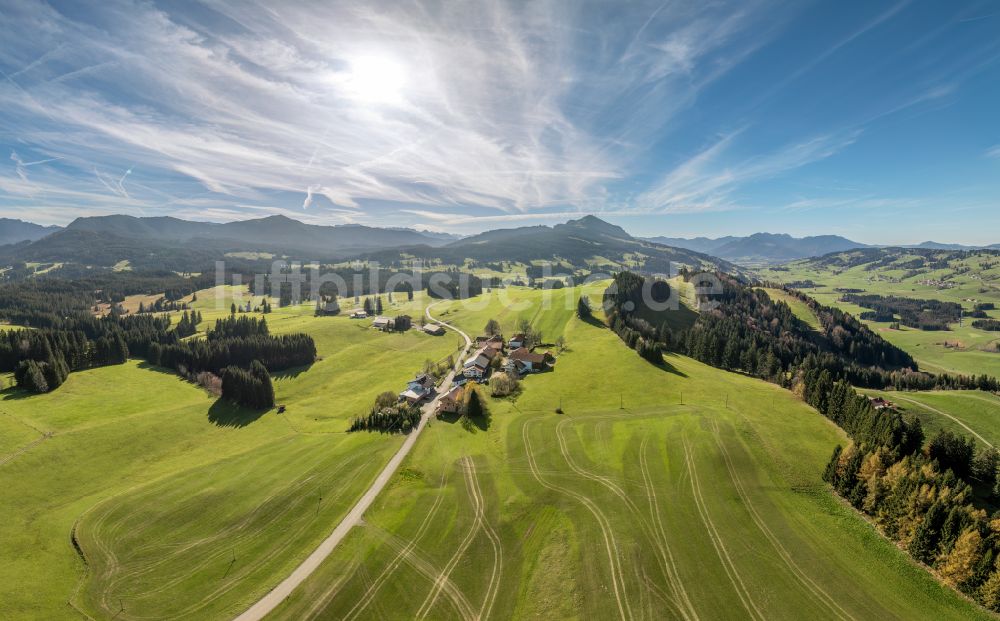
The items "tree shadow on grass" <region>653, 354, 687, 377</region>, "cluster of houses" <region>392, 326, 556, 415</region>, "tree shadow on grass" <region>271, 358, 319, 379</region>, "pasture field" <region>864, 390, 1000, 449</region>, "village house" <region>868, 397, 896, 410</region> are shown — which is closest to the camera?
"pasture field" <region>864, 390, 1000, 449</region>

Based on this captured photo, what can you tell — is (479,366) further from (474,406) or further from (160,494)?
(160,494)

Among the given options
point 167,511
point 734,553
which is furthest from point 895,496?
point 167,511

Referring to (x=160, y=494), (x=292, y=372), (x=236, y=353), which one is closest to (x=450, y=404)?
(x=160, y=494)

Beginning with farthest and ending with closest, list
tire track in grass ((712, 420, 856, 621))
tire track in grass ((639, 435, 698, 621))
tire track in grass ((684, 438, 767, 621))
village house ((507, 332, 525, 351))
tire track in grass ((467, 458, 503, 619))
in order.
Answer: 1. village house ((507, 332, 525, 351))
2. tire track in grass ((467, 458, 503, 619))
3. tire track in grass ((639, 435, 698, 621))
4. tire track in grass ((684, 438, 767, 621))
5. tire track in grass ((712, 420, 856, 621))

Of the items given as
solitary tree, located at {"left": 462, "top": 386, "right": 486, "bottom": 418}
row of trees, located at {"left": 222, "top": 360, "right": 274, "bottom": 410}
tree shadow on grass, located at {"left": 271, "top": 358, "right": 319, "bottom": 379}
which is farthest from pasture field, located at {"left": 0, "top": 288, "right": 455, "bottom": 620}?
tree shadow on grass, located at {"left": 271, "top": 358, "right": 319, "bottom": 379}

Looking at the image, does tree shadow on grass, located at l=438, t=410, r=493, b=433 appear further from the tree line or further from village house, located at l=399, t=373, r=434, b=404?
the tree line

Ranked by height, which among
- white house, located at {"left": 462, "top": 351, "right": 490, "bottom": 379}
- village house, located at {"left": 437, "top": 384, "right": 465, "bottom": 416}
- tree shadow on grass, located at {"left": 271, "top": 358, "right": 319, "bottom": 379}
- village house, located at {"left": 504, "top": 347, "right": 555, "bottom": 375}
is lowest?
tree shadow on grass, located at {"left": 271, "top": 358, "right": 319, "bottom": 379}

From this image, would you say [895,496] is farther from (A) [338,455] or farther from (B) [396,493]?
(A) [338,455]

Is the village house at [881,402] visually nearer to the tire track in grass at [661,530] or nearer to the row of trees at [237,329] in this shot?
the tire track in grass at [661,530]
